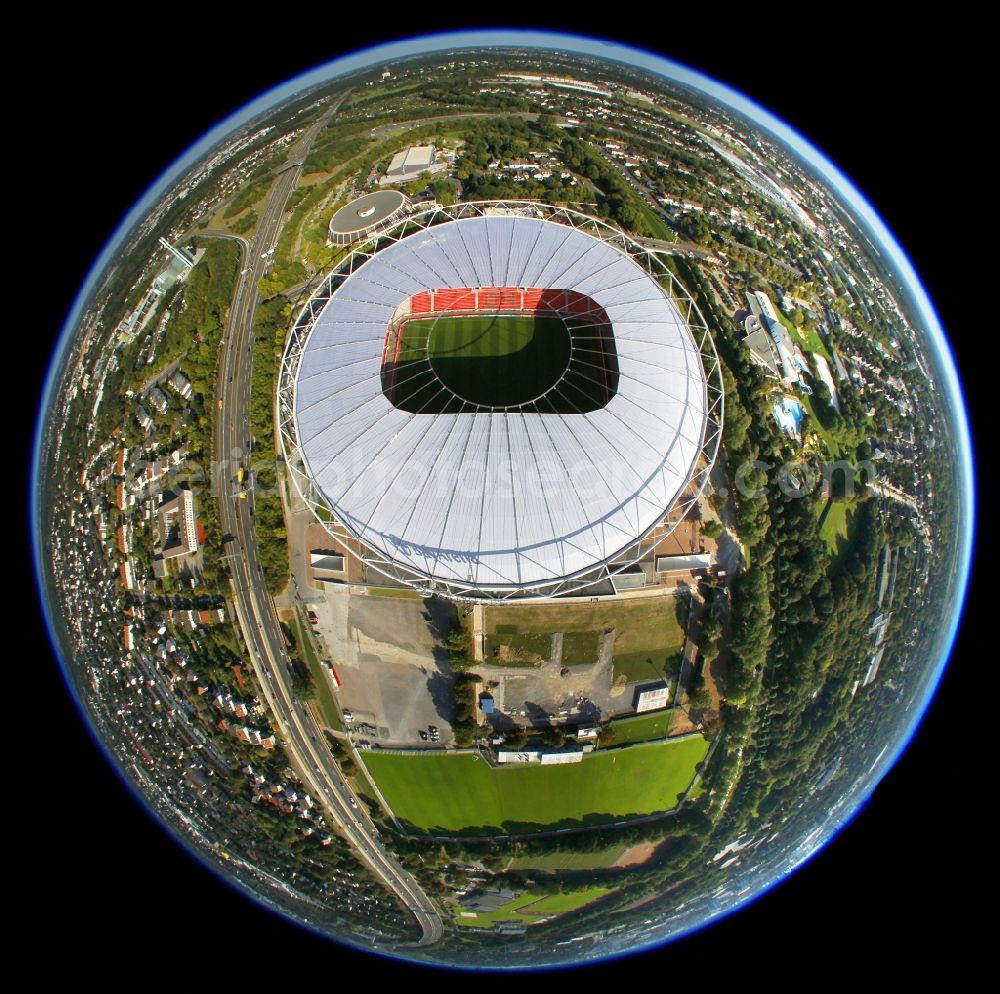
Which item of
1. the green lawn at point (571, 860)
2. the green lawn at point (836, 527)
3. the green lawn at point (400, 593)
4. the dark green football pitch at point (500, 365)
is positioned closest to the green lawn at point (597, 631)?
the green lawn at point (400, 593)

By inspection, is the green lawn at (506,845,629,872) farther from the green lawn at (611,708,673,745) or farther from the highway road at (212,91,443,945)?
the green lawn at (611,708,673,745)

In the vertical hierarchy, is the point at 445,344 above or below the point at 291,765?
above

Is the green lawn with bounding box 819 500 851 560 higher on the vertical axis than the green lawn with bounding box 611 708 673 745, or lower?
higher

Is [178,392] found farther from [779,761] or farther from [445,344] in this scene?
[779,761]

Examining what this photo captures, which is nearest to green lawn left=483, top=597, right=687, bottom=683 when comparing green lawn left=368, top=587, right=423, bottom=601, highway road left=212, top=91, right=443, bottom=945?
green lawn left=368, top=587, right=423, bottom=601

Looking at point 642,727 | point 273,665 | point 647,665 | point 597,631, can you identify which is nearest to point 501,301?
point 597,631

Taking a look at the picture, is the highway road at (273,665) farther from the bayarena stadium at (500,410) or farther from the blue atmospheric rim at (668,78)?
the blue atmospheric rim at (668,78)

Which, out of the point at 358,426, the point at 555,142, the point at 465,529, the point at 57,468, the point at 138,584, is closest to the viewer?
the point at 465,529

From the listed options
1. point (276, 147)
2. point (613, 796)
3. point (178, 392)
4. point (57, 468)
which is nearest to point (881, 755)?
point (613, 796)
